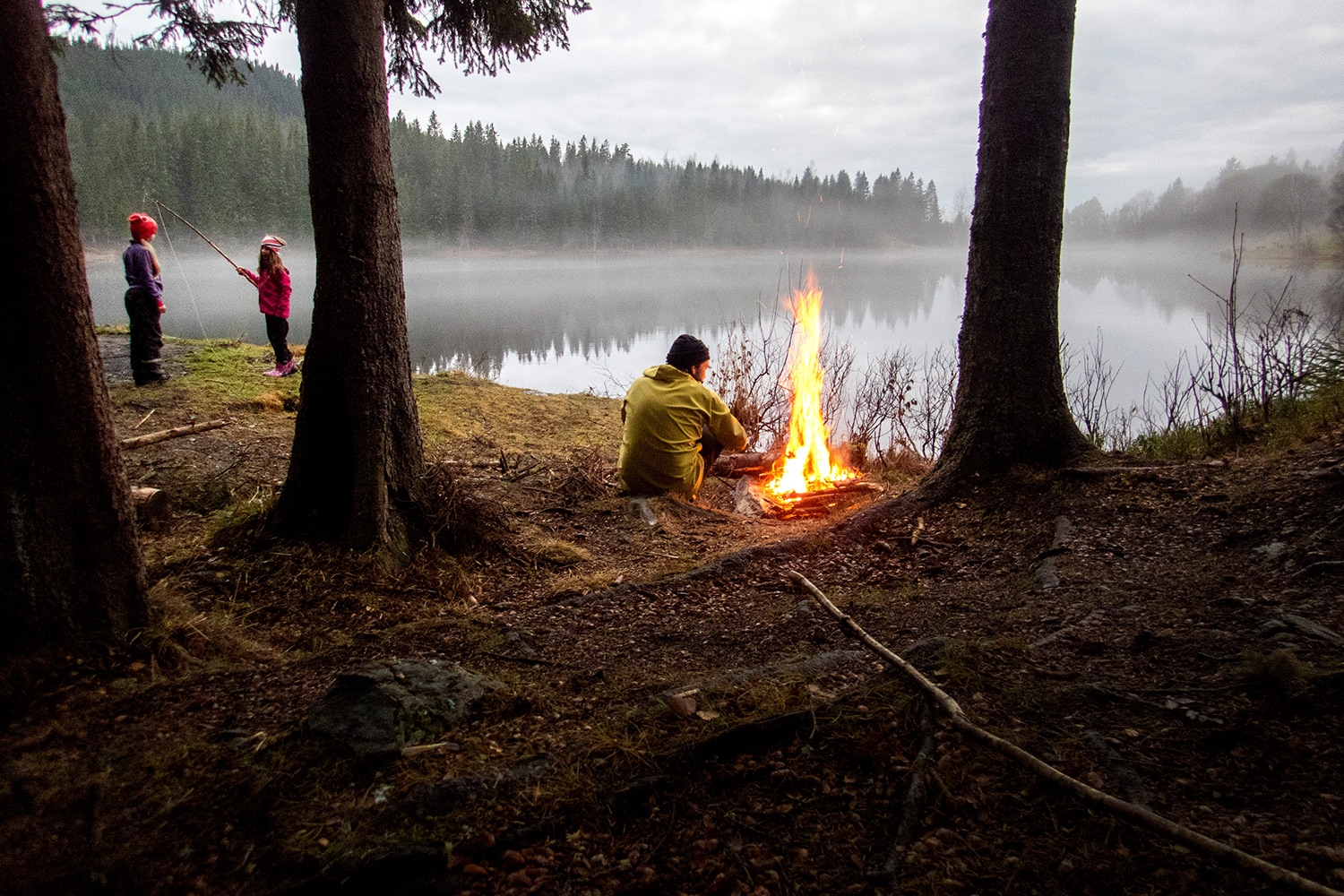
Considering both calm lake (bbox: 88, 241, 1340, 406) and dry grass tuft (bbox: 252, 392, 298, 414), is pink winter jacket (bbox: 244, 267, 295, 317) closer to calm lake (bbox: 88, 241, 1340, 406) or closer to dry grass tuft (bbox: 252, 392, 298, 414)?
dry grass tuft (bbox: 252, 392, 298, 414)

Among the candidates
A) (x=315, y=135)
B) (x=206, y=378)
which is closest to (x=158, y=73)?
(x=206, y=378)

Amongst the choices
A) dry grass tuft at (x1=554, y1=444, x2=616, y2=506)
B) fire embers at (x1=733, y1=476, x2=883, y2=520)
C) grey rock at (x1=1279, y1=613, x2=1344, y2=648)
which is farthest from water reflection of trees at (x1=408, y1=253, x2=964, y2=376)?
grey rock at (x1=1279, y1=613, x2=1344, y2=648)

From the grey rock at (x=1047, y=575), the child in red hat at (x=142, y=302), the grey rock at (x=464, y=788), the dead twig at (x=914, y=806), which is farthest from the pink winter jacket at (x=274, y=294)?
the dead twig at (x=914, y=806)

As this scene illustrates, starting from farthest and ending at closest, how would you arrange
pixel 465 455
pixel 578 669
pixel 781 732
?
pixel 465 455 → pixel 578 669 → pixel 781 732

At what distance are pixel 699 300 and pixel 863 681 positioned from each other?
4880 cm

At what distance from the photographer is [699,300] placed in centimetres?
5034

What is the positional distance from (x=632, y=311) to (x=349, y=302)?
134ft

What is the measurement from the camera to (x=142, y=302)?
945cm

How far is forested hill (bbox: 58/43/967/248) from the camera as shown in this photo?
49.6 meters

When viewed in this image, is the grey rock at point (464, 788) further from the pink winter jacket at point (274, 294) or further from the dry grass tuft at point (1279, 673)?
the pink winter jacket at point (274, 294)

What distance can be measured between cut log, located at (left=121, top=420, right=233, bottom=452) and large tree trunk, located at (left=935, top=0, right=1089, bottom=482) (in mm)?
7179

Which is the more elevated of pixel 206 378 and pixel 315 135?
pixel 315 135

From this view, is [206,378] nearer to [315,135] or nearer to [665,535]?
[315,135]

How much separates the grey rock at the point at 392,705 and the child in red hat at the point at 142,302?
29.2 ft
